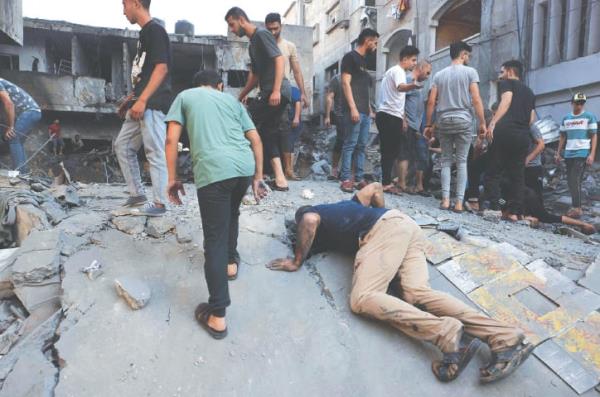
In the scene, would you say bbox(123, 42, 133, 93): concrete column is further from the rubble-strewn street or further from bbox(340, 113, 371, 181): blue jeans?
the rubble-strewn street

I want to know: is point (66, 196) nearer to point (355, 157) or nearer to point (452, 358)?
point (355, 157)

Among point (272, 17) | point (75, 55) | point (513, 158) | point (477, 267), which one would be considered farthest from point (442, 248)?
point (75, 55)

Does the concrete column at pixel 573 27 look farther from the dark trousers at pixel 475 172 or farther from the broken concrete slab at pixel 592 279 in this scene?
the broken concrete slab at pixel 592 279

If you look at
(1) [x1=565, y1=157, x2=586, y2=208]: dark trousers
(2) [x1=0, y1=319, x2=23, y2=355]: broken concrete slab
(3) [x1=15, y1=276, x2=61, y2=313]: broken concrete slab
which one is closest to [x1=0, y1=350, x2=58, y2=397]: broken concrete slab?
(2) [x1=0, y1=319, x2=23, y2=355]: broken concrete slab

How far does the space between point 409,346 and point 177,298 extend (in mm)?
1554

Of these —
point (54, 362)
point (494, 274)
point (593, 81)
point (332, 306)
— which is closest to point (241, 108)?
point (332, 306)

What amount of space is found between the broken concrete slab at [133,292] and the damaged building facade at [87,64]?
43.5ft

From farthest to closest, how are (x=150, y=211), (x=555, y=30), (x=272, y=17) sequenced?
(x=555, y=30) < (x=272, y=17) < (x=150, y=211)

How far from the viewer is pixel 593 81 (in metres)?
7.34

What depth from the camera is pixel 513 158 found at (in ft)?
14.7

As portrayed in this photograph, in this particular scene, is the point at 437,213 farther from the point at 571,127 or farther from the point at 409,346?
the point at 571,127

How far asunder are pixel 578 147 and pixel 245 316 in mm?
5418

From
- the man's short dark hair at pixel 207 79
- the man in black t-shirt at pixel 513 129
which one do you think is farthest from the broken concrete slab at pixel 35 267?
the man in black t-shirt at pixel 513 129

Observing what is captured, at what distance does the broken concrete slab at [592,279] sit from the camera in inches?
112
